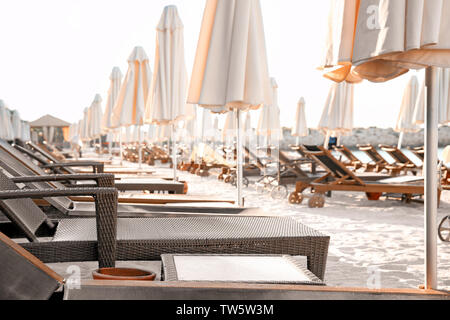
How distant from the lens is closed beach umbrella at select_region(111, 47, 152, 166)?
7.93m

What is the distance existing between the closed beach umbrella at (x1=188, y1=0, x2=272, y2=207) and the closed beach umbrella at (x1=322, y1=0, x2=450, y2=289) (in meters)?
1.83

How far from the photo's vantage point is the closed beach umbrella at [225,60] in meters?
3.61

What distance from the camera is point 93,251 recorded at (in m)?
1.85

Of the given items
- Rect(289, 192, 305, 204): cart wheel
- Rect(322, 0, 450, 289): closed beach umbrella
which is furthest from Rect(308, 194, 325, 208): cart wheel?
Rect(322, 0, 450, 289): closed beach umbrella

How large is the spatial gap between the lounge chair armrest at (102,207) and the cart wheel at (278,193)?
18.9ft

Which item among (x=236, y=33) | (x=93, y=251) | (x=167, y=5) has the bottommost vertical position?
(x=93, y=251)

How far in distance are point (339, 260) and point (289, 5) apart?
606 inches

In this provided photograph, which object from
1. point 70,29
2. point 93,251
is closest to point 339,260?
point 93,251

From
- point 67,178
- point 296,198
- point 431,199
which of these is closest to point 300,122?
point 296,198

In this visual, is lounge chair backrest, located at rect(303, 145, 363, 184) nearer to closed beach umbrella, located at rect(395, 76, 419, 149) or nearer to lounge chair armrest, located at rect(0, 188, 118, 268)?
closed beach umbrella, located at rect(395, 76, 419, 149)

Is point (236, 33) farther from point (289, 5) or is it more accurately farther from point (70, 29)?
point (70, 29)

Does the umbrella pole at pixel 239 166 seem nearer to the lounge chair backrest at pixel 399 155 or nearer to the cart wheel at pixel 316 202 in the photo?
the cart wheel at pixel 316 202

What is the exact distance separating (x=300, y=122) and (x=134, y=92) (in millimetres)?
6232
